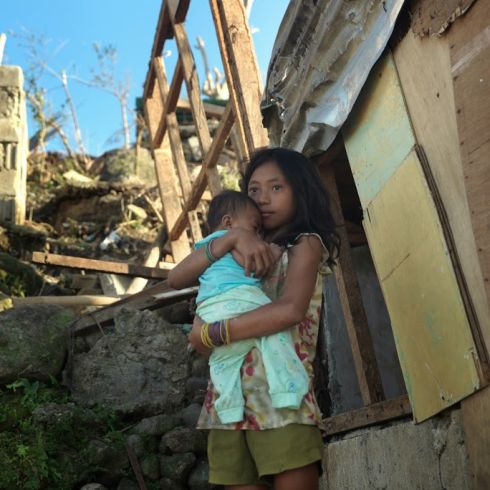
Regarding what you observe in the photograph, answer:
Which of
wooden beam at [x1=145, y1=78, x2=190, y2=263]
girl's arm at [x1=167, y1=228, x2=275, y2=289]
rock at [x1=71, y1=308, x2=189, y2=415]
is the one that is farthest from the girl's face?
wooden beam at [x1=145, y1=78, x2=190, y2=263]

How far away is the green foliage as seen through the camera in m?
3.93

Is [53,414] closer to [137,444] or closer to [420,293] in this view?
[137,444]

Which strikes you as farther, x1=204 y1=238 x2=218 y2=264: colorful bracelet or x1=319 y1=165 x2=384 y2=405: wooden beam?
x1=319 y1=165 x2=384 y2=405: wooden beam

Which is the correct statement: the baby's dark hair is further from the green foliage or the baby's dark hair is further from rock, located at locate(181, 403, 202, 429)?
rock, located at locate(181, 403, 202, 429)

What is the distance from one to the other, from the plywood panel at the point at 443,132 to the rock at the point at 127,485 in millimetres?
2310

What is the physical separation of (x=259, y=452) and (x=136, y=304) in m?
3.64

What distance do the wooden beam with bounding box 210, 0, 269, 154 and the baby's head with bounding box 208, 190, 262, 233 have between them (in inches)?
110

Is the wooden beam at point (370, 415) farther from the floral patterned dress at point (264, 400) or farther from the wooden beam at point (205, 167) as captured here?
the wooden beam at point (205, 167)

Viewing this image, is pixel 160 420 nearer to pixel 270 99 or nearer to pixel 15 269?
pixel 270 99

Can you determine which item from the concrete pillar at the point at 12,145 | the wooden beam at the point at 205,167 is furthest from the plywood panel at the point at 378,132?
the concrete pillar at the point at 12,145

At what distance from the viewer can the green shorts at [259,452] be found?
7.09 ft

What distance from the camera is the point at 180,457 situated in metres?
4.26

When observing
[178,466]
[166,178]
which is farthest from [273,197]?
[166,178]

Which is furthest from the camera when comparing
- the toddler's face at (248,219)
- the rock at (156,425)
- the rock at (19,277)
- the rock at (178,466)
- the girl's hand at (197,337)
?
the rock at (19,277)
